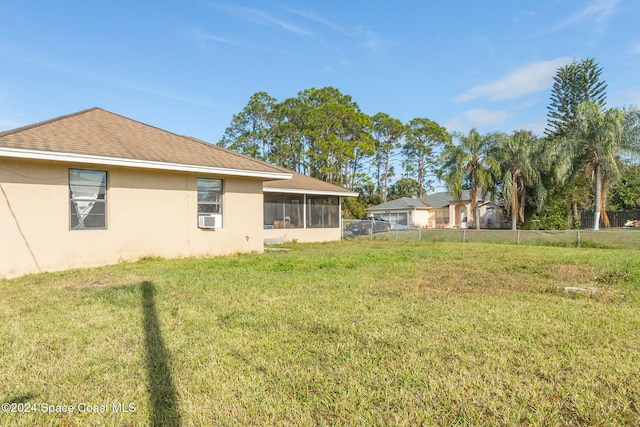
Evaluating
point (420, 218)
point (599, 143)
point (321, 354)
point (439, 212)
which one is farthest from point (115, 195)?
point (439, 212)

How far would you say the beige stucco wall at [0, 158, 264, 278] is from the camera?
7703 millimetres

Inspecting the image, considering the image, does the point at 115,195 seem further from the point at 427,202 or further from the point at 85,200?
the point at 427,202

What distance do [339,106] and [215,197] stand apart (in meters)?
28.9

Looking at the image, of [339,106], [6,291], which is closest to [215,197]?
[6,291]

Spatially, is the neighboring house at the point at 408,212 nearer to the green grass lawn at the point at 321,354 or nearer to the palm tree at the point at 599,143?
the palm tree at the point at 599,143

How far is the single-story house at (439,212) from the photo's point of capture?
117 ft

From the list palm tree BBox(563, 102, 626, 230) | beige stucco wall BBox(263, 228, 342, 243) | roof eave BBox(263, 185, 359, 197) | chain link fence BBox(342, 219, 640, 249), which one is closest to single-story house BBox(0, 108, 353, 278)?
roof eave BBox(263, 185, 359, 197)

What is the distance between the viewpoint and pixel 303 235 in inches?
671

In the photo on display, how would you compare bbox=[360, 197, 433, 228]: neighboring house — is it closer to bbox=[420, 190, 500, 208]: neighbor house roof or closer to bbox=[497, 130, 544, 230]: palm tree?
bbox=[420, 190, 500, 208]: neighbor house roof

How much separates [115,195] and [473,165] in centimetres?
2407

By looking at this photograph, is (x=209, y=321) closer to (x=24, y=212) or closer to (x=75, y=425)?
(x=75, y=425)

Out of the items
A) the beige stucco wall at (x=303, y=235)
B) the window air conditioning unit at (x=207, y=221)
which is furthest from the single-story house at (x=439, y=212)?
the window air conditioning unit at (x=207, y=221)

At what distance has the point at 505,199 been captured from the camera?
85.4 ft

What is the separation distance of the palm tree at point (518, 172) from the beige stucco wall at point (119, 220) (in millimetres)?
20206
